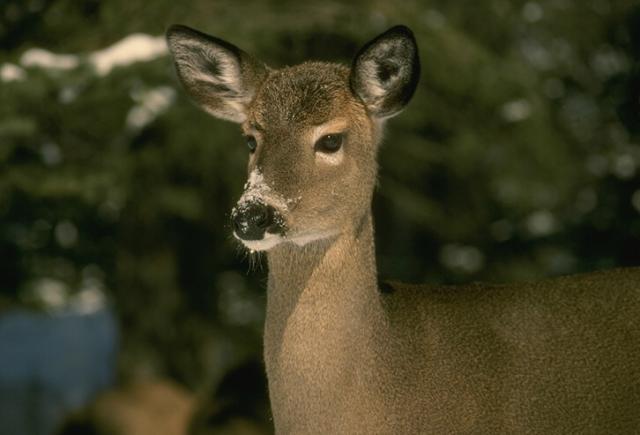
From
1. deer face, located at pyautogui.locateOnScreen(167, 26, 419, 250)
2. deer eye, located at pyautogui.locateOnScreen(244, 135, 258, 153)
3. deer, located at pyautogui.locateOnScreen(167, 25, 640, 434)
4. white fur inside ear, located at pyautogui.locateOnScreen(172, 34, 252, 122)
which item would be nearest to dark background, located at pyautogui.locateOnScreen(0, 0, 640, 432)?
white fur inside ear, located at pyautogui.locateOnScreen(172, 34, 252, 122)

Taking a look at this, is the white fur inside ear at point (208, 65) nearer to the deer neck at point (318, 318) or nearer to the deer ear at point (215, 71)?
the deer ear at point (215, 71)

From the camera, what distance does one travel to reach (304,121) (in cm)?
484

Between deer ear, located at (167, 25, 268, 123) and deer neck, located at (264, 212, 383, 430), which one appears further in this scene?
deer ear, located at (167, 25, 268, 123)

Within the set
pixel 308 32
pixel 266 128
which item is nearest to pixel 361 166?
pixel 266 128

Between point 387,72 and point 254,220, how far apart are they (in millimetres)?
1027

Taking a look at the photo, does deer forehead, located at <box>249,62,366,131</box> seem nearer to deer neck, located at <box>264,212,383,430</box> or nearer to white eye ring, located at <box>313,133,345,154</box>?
white eye ring, located at <box>313,133,345,154</box>

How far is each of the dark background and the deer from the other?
8.96 ft

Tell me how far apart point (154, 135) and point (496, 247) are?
13.5 feet

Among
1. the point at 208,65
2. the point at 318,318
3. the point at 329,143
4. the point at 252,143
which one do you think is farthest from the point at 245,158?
the point at 318,318

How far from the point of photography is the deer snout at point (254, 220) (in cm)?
436

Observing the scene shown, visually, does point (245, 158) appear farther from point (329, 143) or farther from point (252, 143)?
point (329, 143)

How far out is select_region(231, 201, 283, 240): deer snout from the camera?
14.3 ft

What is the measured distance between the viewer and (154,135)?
11.4 meters

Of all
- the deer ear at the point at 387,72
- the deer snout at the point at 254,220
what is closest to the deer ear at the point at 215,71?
the deer ear at the point at 387,72
